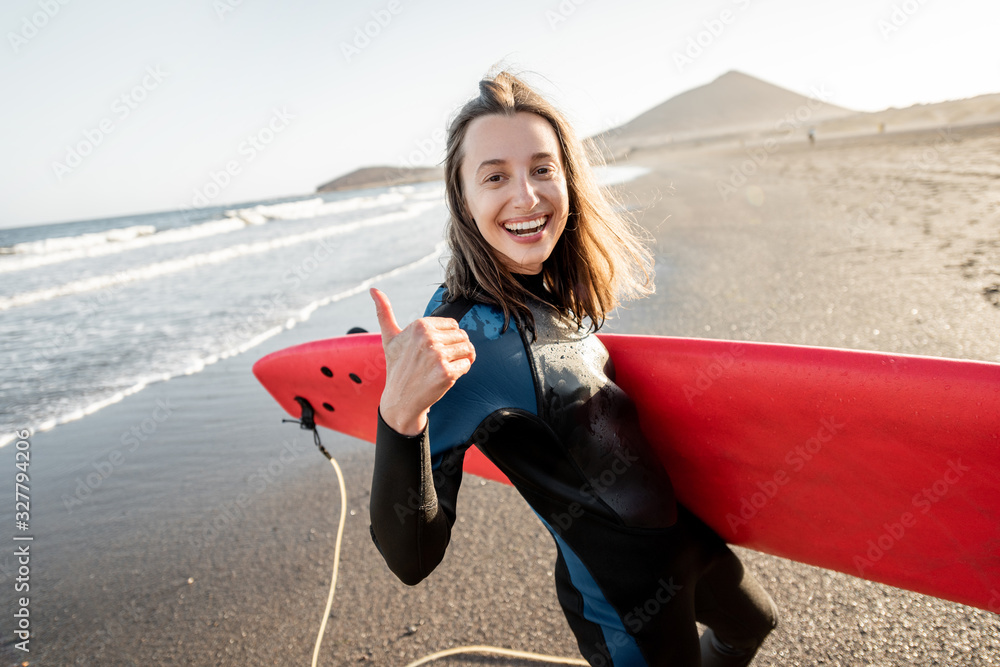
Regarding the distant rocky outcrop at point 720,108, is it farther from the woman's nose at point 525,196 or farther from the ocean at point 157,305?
the woman's nose at point 525,196

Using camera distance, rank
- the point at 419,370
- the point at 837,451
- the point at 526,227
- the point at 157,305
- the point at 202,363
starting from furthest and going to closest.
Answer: the point at 157,305
the point at 202,363
the point at 837,451
the point at 526,227
the point at 419,370

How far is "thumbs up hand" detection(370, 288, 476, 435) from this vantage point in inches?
39.1

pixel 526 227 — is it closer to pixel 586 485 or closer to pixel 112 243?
pixel 586 485

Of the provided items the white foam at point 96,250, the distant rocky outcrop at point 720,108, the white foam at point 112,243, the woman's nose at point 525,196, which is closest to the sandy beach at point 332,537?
the woman's nose at point 525,196

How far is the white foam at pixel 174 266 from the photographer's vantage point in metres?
10.0

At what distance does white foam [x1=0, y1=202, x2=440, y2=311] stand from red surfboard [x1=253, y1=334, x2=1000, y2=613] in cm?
1164

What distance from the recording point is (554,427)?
1.32 metres

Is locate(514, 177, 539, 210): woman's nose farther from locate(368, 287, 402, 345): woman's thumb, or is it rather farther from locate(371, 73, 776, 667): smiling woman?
locate(368, 287, 402, 345): woman's thumb

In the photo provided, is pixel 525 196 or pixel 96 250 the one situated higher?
pixel 525 196

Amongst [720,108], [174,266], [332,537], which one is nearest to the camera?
[332,537]

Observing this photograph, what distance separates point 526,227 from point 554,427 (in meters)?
0.54

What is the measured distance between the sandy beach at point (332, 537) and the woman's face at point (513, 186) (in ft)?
4.94

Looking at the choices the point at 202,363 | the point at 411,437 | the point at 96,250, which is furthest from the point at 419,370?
the point at 96,250

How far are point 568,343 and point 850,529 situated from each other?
1173 mm
